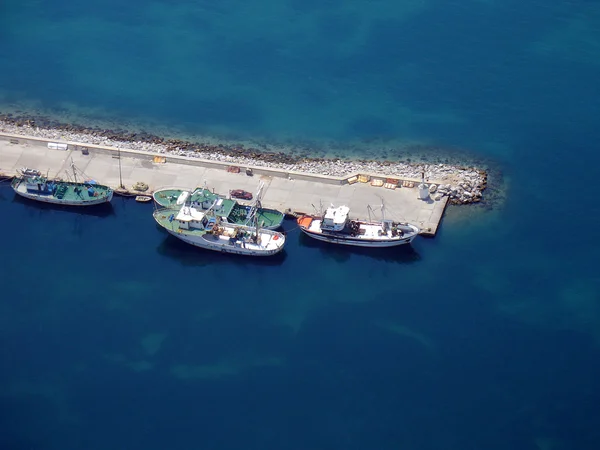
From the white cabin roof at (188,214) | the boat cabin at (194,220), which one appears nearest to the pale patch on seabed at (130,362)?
the boat cabin at (194,220)

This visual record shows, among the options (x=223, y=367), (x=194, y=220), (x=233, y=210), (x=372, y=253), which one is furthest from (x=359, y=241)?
(x=223, y=367)

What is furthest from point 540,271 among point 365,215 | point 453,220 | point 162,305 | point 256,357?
point 162,305

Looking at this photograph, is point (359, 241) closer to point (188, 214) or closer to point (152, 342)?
point (188, 214)

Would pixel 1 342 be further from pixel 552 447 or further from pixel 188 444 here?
pixel 552 447

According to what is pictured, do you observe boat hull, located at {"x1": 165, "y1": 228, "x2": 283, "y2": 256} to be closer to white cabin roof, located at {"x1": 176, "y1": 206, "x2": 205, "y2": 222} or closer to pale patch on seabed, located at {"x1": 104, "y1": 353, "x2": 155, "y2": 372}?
white cabin roof, located at {"x1": 176, "y1": 206, "x2": 205, "y2": 222}

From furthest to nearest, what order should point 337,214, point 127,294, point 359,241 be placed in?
point 337,214 → point 359,241 → point 127,294

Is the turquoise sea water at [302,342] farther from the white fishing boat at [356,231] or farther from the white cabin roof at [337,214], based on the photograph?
the white cabin roof at [337,214]

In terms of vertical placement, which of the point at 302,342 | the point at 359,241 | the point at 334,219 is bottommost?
the point at 302,342
